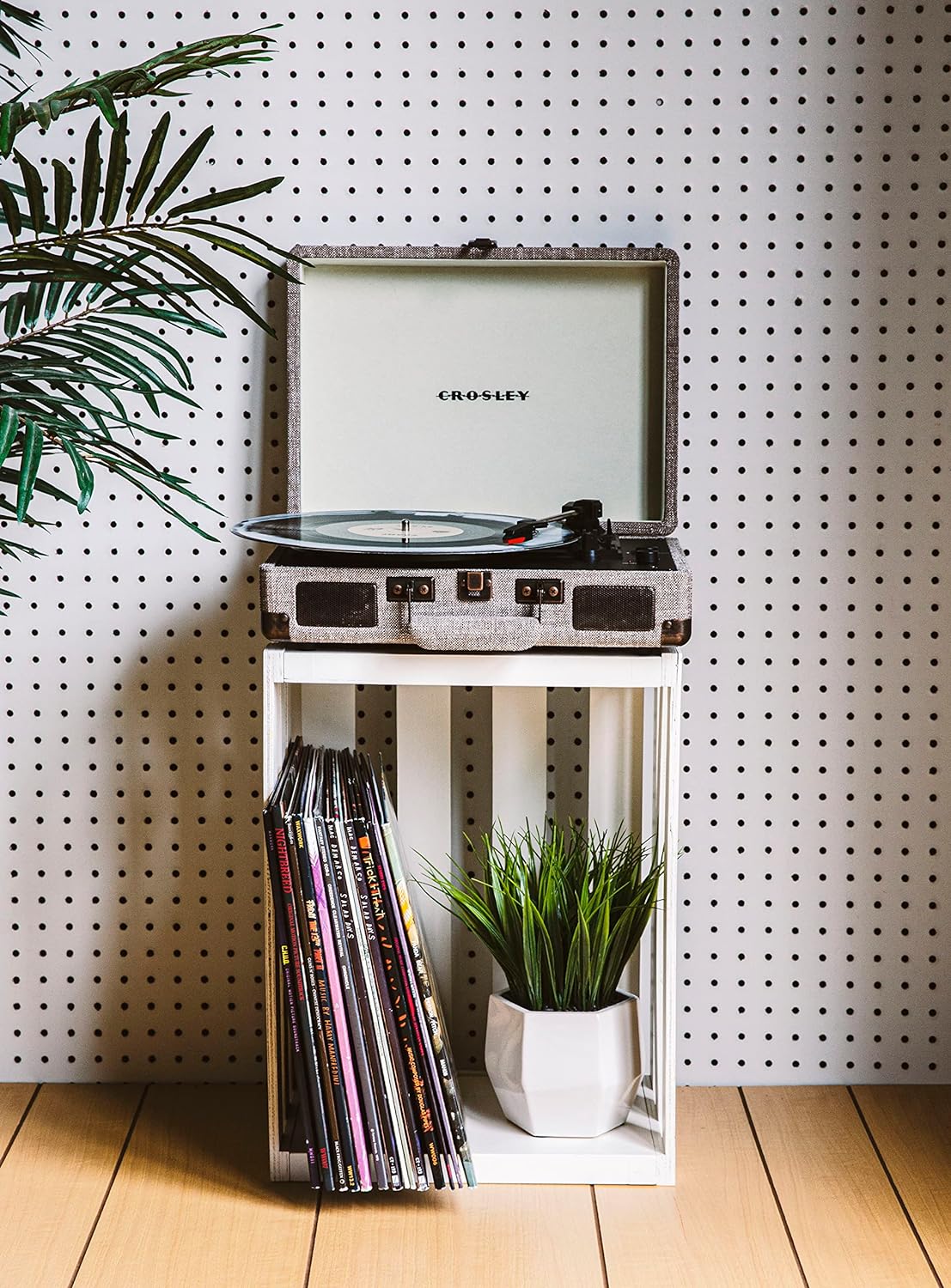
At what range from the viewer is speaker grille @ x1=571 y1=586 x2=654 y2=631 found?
1171 mm

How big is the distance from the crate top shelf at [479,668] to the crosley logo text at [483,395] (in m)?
0.36

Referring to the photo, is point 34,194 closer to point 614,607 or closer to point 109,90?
point 109,90

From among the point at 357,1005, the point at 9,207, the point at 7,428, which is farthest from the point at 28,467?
the point at 357,1005

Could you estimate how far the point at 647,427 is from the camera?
4.73 ft

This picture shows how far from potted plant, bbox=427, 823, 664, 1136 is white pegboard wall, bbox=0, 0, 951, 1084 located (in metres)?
0.22

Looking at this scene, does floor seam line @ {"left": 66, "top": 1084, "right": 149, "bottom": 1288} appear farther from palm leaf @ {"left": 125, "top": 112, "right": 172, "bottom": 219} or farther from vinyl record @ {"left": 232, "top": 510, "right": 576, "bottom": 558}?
palm leaf @ {"left": 125, "top": 112, "right": 172, "bottom": 219}

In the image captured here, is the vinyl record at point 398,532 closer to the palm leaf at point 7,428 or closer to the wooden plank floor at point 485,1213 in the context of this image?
the palm leaf at point 7,428

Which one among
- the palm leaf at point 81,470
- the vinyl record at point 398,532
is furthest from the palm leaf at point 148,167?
the vinyl record at point 398,532

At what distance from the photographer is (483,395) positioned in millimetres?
1441

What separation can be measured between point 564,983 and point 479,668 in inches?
14.2

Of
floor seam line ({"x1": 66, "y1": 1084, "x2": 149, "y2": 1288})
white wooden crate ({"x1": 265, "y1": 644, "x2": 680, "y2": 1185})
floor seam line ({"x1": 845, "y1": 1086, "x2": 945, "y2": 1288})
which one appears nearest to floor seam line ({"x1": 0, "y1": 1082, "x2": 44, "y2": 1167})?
floor seam line ({"x1": 66, "y1": 1084, "x2": 149, "y2": 1288})

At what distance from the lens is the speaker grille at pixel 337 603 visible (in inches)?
46.5

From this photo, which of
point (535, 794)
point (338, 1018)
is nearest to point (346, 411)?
point (535, 794)

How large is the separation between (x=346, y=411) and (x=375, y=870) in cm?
54
